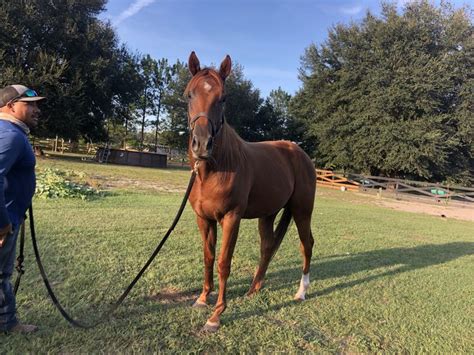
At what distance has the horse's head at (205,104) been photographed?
2689 millimetres

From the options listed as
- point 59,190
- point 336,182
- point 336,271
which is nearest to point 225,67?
point 336,271

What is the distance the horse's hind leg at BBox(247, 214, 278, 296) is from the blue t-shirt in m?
2.75

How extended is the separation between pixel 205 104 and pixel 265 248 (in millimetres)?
2401

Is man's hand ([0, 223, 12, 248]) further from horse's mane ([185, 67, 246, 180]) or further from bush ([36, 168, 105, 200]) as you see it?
bush ([36, 168, 105, 200])

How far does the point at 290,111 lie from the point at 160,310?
32.9m

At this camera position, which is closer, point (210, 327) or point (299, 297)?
point (210, 327)

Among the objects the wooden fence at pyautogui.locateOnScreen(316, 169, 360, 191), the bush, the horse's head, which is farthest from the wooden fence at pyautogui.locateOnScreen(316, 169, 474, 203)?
the horse's head

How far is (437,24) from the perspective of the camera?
84.8ft

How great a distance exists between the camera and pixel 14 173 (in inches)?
103

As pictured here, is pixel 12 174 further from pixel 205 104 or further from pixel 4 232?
pixel 205 104

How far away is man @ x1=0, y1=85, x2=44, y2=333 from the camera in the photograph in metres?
2.40

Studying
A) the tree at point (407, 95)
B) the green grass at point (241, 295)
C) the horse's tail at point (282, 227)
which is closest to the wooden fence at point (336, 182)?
the tree at point (407, 95)

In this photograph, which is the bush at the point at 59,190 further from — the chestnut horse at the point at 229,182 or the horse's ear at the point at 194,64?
the horse's ear at the point at 194,64

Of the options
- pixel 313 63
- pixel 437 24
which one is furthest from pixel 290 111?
pixel 437 24
